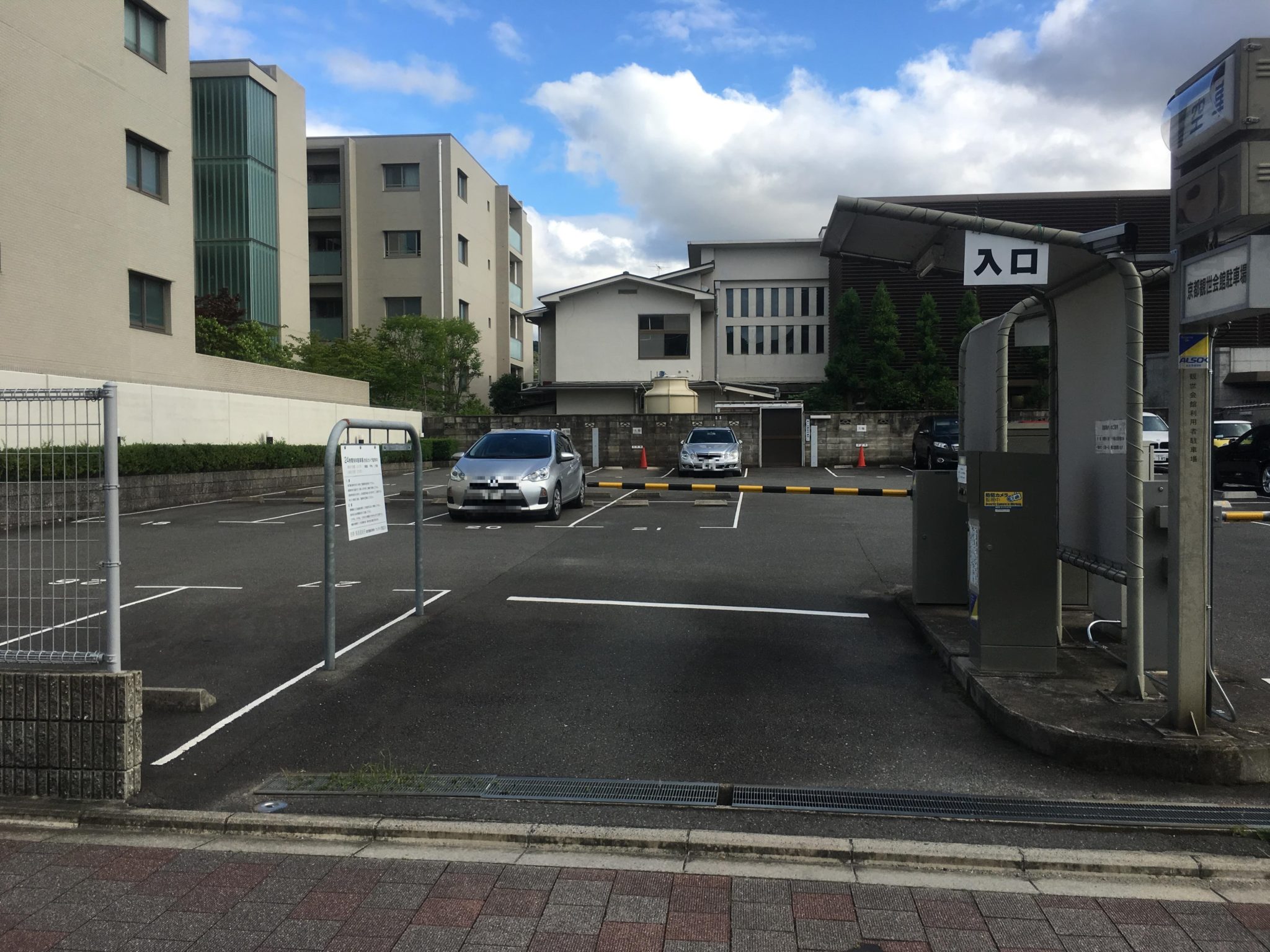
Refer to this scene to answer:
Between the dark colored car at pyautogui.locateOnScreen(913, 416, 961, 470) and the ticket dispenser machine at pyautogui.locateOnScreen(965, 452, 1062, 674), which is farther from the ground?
the dark colored car at pyautogui.locateOnScreen(913, 416, 961, 470)

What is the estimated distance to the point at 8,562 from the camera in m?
4.86

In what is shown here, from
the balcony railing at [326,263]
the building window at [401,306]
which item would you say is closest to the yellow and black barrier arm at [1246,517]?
the building window at [401,306]

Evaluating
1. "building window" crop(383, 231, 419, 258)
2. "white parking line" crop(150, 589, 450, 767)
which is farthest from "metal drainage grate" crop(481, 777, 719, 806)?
"building window" crop(383, 231, 419, 258)

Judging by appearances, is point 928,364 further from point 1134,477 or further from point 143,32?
point 1134,477

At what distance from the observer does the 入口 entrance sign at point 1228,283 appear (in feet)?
14.1

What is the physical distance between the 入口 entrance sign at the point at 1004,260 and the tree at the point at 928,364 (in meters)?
40.2

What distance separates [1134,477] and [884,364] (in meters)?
41.2

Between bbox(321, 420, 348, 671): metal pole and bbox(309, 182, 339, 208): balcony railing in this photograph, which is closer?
bbox(321, 420, 348, 671): metal pole

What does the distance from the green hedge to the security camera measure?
5.40 meters

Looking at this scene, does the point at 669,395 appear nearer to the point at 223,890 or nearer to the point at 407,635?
the point at 407,635

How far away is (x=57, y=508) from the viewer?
476cm

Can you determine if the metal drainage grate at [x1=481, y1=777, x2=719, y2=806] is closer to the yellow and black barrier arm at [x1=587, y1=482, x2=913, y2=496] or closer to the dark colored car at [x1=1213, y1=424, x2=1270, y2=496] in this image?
the yellow and black barrier arm at [x1=587, y1=482, x2=913, y2=496]

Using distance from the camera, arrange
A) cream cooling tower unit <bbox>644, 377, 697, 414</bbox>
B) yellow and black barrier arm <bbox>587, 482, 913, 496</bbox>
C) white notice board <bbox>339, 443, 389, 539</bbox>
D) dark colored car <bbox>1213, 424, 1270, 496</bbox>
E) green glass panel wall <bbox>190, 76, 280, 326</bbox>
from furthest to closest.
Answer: cream cooling tower unit <bbox>644, 377, 697, 414</bbox> → green glass panel wall <bbox>190, 76, 280, 326</bbox> → dark colored car <bbox>1213, 424, 1270, 496</bbox> → yellow and black barrier arm <bbox>587, 482, 913, 496</bbox> → white notice board <bbox>339, 443, 389, 539</bbox>

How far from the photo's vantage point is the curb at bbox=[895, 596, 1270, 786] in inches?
184
